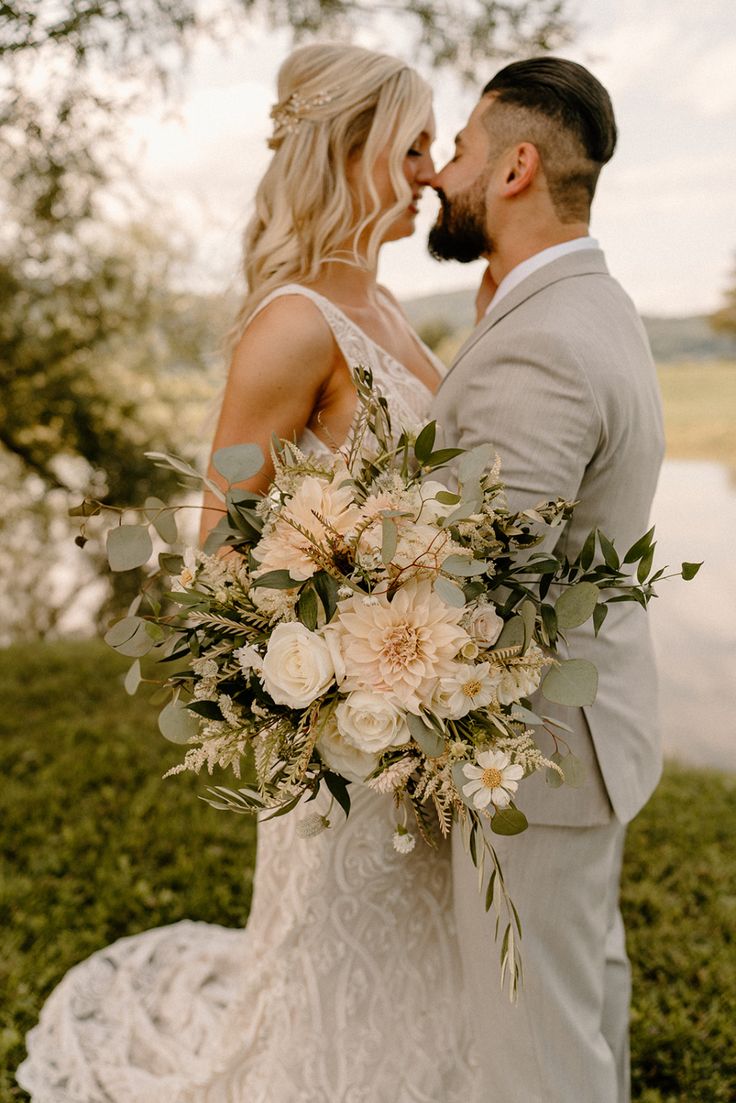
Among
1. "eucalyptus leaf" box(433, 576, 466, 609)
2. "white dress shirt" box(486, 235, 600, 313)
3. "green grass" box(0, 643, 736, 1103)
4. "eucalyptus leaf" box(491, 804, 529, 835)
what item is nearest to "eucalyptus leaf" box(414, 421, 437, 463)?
"eucalyptus leaf" box(433, 576, 466, 609)

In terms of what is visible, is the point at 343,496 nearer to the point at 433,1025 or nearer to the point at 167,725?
the point at 167,725

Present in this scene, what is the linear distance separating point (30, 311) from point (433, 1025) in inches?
315

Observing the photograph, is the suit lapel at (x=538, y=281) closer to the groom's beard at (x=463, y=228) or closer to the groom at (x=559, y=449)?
the groom at (x=559, y=449)

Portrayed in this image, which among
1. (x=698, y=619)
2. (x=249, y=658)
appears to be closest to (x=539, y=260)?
(x=249, y=658)

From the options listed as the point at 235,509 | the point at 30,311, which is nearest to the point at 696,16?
the point at 235,509

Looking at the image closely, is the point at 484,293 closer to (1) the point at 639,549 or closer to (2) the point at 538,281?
Result: (2) the point at 538,281

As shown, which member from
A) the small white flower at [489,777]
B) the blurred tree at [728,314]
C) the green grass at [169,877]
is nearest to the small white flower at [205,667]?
the small white flower at [489,777]

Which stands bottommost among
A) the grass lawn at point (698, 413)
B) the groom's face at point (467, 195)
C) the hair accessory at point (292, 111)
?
the grass lawn at point (698, 413)

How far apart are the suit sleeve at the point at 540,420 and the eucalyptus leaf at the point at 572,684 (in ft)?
1.14

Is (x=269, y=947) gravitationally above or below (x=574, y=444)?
below

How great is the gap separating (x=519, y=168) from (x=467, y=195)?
6.0 inches

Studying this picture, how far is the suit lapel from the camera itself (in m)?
1.93

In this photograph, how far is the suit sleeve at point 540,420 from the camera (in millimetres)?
1674

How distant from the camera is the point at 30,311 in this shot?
860 centimetres
